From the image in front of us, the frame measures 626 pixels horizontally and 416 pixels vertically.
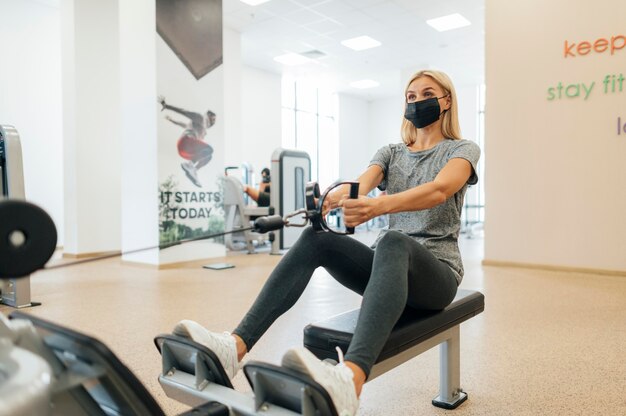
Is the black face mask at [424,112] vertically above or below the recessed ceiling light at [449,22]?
below

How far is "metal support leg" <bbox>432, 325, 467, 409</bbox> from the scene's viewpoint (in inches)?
65.1

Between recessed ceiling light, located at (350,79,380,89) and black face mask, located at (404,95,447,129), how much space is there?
382 inches

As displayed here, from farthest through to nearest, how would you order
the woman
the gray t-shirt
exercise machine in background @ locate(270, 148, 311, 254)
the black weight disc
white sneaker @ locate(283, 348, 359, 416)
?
exercise machine in background @ locate(270, 148, 311, 254) → the gray t-shirt → the woman → white sneaker @ locate(283, 348, 359, 416) → the black weight disc

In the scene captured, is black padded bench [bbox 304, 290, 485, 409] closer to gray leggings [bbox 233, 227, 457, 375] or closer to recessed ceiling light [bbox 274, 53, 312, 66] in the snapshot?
gray leggings [bbox 233, 227, 457, 375]

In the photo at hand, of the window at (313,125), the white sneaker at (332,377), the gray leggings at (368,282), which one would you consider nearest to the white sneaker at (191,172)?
the gray leggings at (368,282)

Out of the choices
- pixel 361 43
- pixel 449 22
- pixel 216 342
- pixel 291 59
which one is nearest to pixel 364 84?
pixel 291 59

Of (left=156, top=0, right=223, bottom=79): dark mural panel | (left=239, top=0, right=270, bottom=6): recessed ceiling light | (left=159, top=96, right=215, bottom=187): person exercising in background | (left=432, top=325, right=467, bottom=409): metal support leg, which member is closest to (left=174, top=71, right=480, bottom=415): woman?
(left=432, top=325, right=467, bottom=409): metal support leg

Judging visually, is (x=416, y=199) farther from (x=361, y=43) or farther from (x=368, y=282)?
(x=361, y=43)

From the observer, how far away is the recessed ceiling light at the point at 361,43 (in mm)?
8102

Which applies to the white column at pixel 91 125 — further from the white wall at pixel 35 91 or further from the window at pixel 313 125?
the window at pixel 313 125

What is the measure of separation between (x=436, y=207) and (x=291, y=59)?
817 centimetres

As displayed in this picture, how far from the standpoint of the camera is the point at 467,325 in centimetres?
273

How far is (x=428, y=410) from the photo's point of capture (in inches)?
64.6

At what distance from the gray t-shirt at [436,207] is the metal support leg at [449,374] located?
0.22 meters
